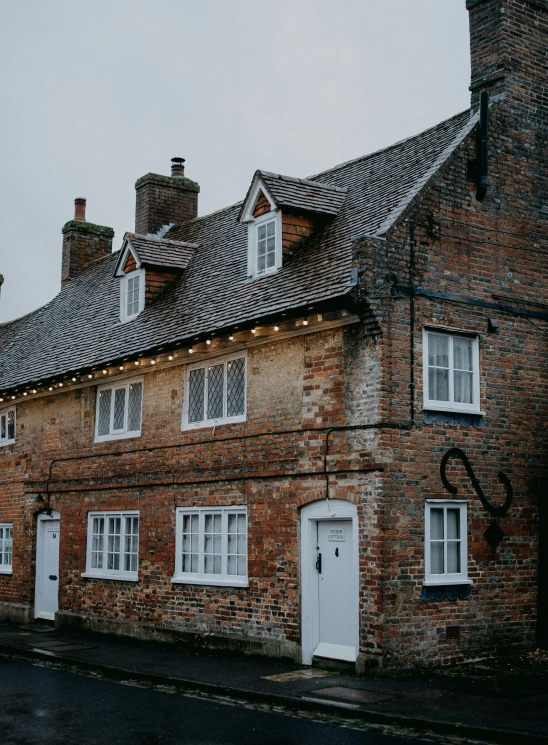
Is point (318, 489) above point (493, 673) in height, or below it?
above

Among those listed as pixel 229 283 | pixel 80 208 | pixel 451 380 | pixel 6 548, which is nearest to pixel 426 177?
pixel 451 380

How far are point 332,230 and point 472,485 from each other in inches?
209

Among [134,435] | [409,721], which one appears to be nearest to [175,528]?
[134,435]

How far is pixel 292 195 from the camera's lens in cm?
1670

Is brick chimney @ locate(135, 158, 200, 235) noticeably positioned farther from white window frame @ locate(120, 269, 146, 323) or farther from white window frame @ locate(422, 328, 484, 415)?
white window frame @ locate(422, 328, 484, 415)

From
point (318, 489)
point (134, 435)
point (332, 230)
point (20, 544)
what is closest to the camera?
point (318, 489)

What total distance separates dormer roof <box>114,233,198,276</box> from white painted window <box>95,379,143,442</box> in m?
3.01

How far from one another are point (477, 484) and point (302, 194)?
21.1 ft

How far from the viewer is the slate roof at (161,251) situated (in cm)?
2016

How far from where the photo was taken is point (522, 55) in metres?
15.9

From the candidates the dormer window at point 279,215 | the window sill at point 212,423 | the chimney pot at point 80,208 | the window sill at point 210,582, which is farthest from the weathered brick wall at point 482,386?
the chimney pot at point 80,208

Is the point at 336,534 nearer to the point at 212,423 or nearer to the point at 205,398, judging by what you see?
the point at 212,423

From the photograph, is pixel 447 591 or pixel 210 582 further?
pixel 210 582

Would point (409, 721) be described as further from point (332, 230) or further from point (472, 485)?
point (332, 230)
